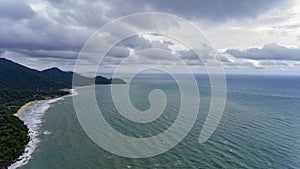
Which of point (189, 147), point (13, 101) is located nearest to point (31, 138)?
point (189, 147)

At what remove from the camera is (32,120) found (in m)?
64.0

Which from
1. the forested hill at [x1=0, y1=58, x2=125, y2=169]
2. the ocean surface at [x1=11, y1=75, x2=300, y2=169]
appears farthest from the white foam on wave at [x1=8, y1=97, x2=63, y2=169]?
the forested hill at [x1=0, y1=58, x2=125, y2=169]

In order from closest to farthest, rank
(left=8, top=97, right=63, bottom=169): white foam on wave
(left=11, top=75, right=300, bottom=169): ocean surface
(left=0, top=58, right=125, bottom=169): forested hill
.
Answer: (left=11, top=75, right=300, bottom=169): ocean surface, (left=8, top=97, right=63, bottom=169): white foam on wave, (left=0, top=58, right=125, bottom=169): forested hill

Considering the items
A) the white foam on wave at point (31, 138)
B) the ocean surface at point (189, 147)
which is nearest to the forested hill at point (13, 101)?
the white foam on wave at point (31, 138)

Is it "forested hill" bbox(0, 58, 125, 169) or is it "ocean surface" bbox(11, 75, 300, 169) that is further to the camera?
"forested hill" bbox(0, 58, 125, 169)

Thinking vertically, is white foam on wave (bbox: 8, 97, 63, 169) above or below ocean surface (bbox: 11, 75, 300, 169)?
below

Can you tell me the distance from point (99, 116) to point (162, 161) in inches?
1413

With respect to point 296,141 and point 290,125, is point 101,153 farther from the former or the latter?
point 290,125

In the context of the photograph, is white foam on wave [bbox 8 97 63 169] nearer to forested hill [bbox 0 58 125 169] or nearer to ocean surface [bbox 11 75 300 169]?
ocean surface [bbox 11 75 300 169]

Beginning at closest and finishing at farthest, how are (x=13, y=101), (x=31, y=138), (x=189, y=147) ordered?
(x=189, y=147) → (x=31, y=138) → (x=13, y=101)

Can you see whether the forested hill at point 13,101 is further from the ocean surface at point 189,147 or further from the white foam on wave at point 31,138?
the ocean surface at point 189,147


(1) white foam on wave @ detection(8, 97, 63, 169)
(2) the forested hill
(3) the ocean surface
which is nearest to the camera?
(3) the ocean surface

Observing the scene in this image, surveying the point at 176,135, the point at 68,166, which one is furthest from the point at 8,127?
the point at 176,135

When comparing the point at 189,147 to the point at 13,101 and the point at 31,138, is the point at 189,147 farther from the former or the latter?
the point at 13,101
